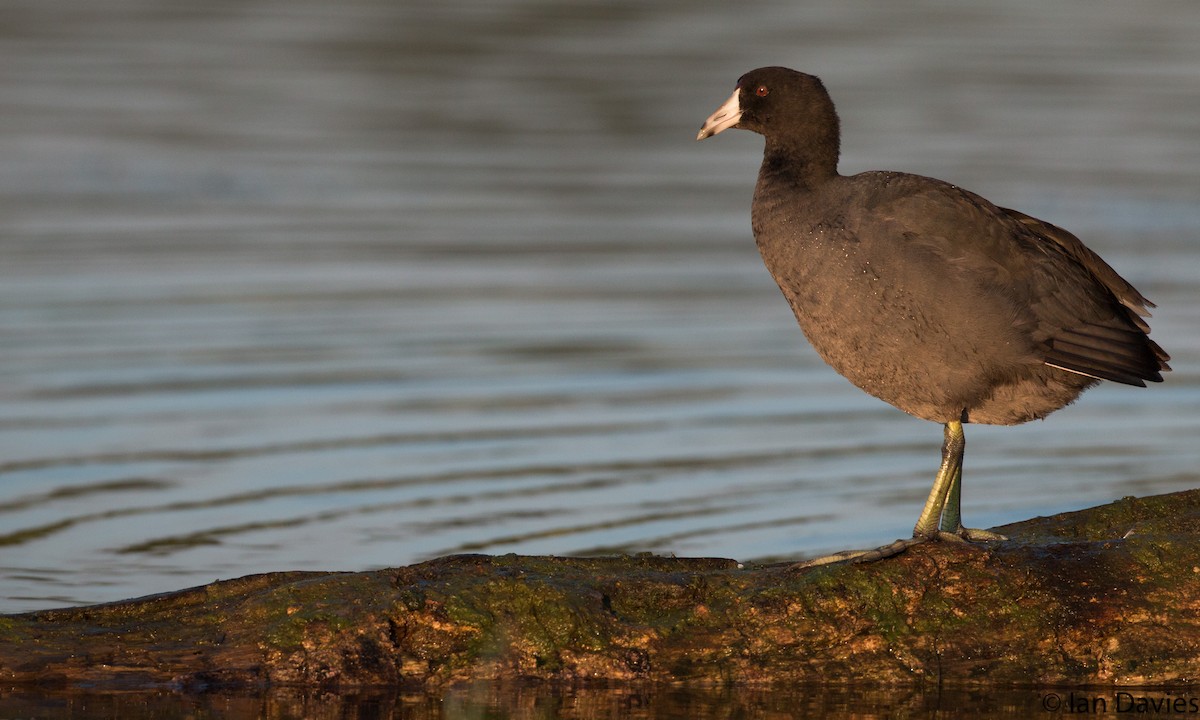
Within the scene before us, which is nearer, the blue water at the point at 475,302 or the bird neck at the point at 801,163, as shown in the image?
the bird neck at the point at 801,163

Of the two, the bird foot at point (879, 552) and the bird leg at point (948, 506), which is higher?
the bird leg at point (948, 506)

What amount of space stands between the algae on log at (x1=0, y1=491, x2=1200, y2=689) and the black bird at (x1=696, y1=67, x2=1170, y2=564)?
50 cm

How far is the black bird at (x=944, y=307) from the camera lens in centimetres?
574

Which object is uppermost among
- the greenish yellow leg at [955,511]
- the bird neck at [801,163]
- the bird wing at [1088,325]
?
the bird neck at [801,163]

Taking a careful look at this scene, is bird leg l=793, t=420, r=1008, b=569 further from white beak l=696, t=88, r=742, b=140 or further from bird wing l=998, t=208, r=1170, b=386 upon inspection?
white beak l=696, t=88, r=742, b=140

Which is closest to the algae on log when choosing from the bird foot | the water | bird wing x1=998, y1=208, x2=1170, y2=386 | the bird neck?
the bird foot

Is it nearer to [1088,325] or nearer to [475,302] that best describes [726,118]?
[1088,325]

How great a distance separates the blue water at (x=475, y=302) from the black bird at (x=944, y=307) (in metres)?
1.74

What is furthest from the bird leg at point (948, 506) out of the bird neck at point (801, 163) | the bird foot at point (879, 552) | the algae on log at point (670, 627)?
the bird neck at point (801, 163)

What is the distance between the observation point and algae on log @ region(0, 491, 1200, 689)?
5.00m

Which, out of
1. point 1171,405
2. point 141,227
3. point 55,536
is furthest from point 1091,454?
point 141,227

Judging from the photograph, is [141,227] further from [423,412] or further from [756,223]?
[756,223]

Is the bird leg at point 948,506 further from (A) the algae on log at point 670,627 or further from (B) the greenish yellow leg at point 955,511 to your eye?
(A) the algae on log at point 670,627

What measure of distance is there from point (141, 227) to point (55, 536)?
5.86 meters
